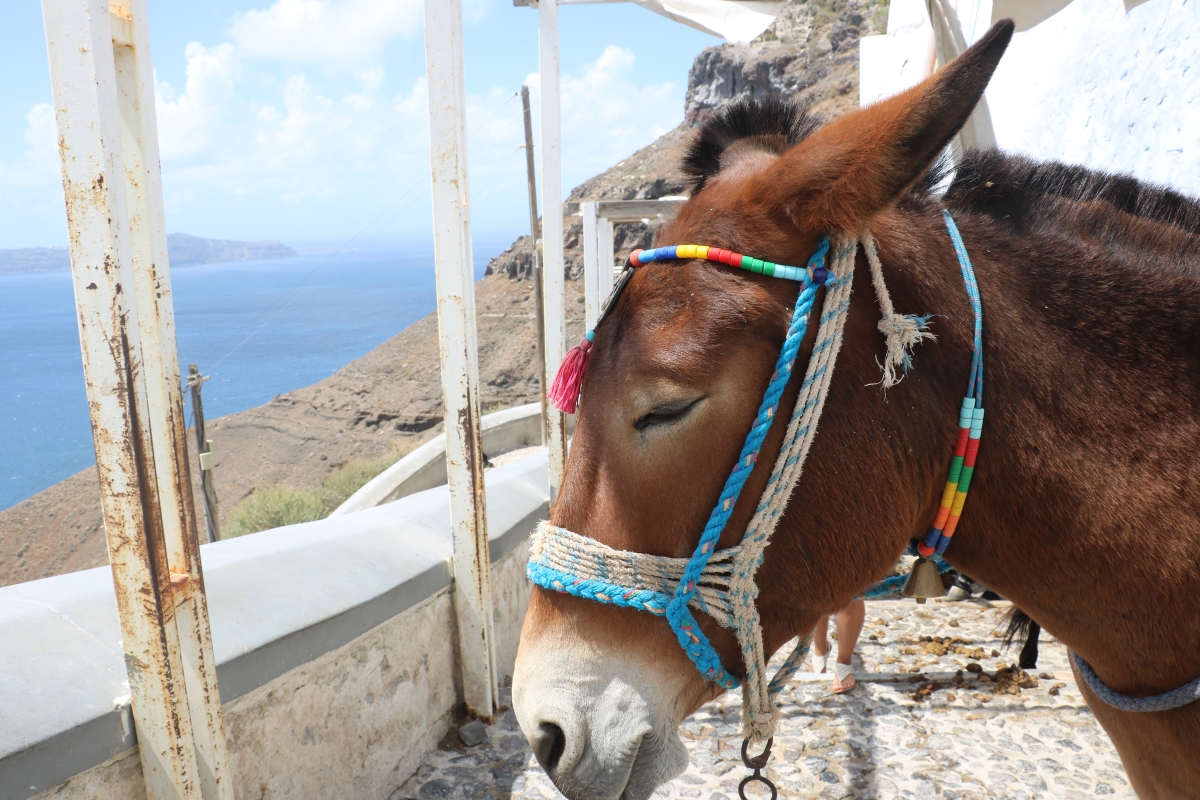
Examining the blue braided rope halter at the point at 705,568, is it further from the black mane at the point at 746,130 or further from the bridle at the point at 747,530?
the black mane at the point at 746,130

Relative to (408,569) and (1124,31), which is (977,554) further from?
(1124,31)

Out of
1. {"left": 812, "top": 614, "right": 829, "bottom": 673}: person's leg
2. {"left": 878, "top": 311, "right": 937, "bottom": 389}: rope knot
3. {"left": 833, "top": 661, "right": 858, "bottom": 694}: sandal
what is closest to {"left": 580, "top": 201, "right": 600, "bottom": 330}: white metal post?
{"left": 812, "top": 614, "right": 829, "bottom": 673}: person's leg

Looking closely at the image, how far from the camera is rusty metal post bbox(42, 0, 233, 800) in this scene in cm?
166

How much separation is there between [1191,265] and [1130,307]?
22 cm

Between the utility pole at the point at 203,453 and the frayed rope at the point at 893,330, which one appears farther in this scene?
the utility pole at the point at 203,453

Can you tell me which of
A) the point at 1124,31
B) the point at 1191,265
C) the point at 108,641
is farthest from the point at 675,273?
the point at 1124,31

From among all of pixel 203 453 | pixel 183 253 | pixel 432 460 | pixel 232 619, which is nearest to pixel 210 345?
pixel 183 253

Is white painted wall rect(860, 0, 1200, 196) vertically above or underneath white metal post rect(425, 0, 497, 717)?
above

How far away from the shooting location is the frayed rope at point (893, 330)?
1278 millimetres

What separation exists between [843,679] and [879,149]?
11.6 ft

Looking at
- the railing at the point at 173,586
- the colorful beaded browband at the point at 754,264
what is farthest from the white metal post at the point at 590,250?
the colorful beaded browband at the point at 754,264

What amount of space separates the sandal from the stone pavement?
4 cm

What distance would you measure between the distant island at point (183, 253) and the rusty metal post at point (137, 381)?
0.39 ft

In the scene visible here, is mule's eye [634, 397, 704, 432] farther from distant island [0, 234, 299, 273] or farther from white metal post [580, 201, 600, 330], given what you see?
white metal post [580, 201, 600, 330]
